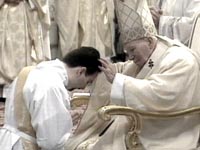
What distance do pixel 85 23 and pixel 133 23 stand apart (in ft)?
10.2

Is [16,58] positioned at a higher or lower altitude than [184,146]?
lower

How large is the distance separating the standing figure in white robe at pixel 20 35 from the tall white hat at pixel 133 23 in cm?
236

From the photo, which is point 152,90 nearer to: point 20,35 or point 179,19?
point 179,19

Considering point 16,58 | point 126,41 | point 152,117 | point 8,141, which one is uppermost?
point 126,41

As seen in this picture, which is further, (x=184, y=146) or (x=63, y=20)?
(x=63, y=20)

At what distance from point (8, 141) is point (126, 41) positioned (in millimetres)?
798

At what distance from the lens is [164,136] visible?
114 inches

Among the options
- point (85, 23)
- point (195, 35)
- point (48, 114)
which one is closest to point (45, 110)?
point (48, 114)

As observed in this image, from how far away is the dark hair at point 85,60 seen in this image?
3.12m

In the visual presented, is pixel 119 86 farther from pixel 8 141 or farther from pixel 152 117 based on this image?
pixel 8 141

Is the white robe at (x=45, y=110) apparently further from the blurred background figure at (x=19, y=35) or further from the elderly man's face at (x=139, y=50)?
the blurred background figure at (x=19, y=35)

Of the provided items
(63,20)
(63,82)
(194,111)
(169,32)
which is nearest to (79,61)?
(63,82)

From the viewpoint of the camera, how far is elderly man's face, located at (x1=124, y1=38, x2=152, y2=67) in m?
2.98

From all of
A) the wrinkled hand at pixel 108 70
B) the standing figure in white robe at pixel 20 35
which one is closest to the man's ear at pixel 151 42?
the wrinkled hand at pixel 108 70
